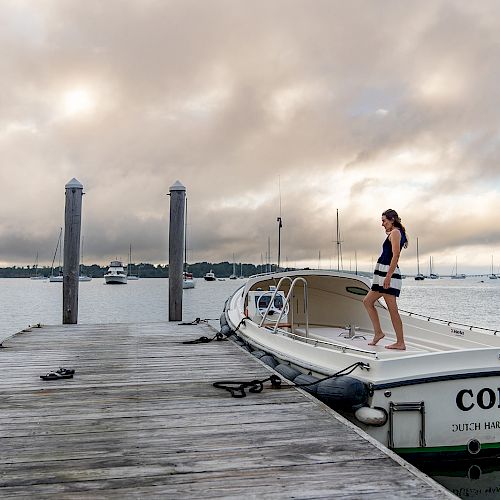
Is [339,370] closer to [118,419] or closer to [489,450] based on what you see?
[489,450]

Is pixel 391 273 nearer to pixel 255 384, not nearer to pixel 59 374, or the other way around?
pixel 255 384

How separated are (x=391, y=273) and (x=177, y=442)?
3.38m

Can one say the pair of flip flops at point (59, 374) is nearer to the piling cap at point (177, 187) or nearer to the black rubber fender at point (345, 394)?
the black rubber fender at point (345, 394)

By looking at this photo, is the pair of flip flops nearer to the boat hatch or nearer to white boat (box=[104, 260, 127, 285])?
the boat hatch

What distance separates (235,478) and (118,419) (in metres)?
1.47

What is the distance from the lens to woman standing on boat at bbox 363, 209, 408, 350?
593 cm

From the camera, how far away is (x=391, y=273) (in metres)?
5.96

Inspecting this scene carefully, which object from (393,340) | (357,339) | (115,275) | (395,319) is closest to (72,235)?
(357,339)

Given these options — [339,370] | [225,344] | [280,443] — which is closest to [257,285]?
[225,344]

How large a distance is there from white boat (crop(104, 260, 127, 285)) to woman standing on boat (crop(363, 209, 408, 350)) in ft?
310

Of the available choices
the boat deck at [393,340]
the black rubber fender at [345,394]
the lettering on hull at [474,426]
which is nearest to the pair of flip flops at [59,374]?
the black rubber fender at [345,394]

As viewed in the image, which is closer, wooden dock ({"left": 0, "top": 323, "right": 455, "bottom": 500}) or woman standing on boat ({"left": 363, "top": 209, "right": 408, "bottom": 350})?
wooden dock ({"left": 0, "top": 323, "right": 455, "bottom": 500})

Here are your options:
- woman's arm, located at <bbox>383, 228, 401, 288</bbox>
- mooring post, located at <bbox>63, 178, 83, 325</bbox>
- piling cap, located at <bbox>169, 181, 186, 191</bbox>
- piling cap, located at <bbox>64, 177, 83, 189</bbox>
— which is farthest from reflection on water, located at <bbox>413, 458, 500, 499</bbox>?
piling cap, located at <bbox>64, 177, 83, 189</bbox>

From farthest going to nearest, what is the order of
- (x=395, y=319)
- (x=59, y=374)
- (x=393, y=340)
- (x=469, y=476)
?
(x=393, y=340) < (x=395, y=319) < (x=59, y=374) < (x=469, y=476)
